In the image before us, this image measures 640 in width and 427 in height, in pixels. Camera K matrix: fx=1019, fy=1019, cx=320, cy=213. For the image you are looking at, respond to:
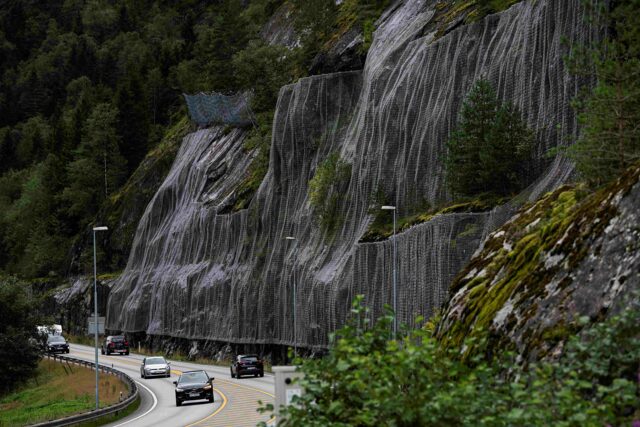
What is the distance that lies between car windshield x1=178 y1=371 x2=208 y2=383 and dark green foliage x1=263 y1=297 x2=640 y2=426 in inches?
1158

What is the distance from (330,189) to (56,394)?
18.7 m

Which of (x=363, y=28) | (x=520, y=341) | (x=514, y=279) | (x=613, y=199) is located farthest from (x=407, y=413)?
(x=363, y=28)

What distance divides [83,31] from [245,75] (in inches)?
4681

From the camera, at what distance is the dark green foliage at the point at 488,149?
126 feet

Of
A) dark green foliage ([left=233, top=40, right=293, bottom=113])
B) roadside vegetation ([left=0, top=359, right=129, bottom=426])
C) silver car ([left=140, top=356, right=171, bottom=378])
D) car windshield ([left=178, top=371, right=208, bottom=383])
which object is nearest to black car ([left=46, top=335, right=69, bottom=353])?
roadside vegetation ([left=0, top=359, right=129, bottom=426])

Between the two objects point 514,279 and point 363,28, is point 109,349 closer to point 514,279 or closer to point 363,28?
point 363,28

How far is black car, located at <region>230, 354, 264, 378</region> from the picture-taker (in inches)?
2066

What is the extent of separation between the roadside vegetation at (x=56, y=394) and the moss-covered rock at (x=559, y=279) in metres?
23.9

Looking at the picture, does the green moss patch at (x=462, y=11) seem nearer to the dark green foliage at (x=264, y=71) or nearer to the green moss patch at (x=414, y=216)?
the green moss patch at (x=414, y=216)

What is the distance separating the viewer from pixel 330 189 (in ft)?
188

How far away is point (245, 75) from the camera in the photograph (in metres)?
80.9

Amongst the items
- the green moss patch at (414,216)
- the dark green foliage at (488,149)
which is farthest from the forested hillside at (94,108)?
the dark green foliage at (488,149)

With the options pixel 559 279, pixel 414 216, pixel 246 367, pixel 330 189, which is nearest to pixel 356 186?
pixel 330 189

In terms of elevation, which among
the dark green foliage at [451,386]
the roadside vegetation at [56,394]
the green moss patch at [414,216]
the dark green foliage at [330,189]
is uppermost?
the dark green foliage at [330,189]
